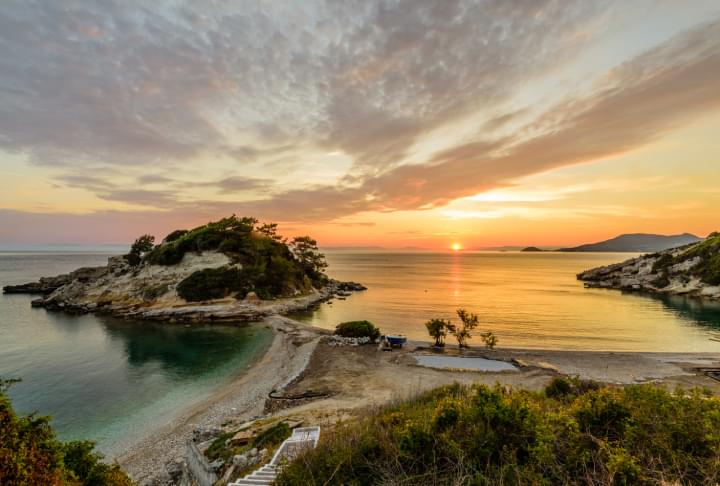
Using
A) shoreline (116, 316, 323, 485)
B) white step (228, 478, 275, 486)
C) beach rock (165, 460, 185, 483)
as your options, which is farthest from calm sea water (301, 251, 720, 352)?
white step (228, 478, 275, 486)

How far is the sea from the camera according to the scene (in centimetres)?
2314

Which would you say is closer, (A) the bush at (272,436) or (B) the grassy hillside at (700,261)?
(A) the bush at (272,436)

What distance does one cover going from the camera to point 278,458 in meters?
10.9

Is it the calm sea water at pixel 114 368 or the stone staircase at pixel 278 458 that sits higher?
the stone staircase at pixel 278 458

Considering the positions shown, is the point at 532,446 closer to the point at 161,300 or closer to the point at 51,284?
the point at 161,300

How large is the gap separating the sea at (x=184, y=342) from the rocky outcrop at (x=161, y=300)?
4045 mm

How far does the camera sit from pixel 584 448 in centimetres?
721

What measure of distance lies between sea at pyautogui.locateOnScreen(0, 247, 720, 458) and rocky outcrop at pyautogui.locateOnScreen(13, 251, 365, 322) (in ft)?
13.3

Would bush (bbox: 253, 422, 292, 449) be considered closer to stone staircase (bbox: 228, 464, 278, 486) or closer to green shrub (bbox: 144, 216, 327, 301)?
stone staircase (bbox: 228, 464, 278, 486)

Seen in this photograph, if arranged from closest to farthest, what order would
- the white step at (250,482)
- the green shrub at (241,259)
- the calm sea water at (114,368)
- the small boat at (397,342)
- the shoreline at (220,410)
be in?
the white step at (250,482) < the shoreline at (220,410) < the calm sea water at (114,368) < the small boat at (397,342) < the green shrub at (241,259)

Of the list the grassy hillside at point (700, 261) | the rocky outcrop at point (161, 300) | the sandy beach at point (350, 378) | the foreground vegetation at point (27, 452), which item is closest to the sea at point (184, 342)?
the sandy beach at point (350, 378)

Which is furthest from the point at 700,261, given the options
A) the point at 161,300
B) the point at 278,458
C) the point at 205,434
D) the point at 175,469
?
the point at 161,300

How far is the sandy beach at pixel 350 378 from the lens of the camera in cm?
1791

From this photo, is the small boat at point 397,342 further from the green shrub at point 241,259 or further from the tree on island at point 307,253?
the tree on island at point 307,253
